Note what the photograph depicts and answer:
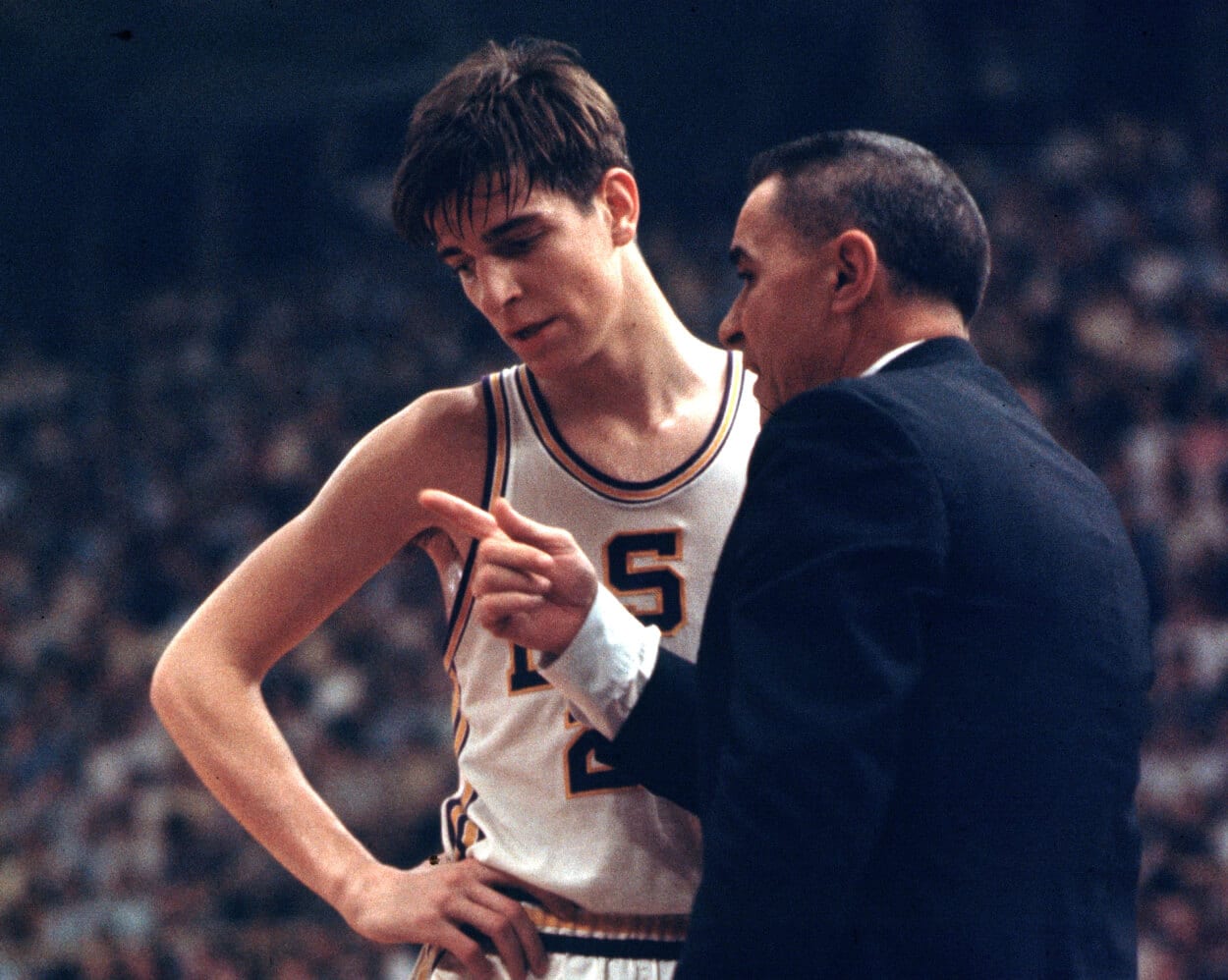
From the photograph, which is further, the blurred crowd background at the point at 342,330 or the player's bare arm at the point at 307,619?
the blurred crowd background at the point at 342,330

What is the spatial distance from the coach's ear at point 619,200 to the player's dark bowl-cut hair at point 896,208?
0.42 m

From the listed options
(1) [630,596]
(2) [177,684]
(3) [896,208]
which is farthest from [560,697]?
(3) [896,208]

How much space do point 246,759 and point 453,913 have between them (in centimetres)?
37

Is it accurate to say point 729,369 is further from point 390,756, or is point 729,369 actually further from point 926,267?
point 390,756

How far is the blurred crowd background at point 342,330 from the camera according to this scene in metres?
6.70

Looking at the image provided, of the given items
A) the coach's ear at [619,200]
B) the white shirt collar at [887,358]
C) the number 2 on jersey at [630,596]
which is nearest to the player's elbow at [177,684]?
the number 2 on jersey at [630,596]

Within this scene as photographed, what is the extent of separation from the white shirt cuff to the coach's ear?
632 millimetres

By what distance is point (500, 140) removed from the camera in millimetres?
2072

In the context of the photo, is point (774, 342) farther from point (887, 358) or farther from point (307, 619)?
point (307, 619)

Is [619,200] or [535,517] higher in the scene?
[619,200]

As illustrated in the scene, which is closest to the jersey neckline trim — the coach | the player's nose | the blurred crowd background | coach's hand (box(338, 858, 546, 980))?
the player's nose

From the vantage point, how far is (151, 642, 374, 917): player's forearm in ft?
7.13

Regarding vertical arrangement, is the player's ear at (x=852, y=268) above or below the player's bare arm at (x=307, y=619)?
above

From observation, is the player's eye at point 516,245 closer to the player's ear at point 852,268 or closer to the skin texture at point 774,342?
the skin texture at point 774,342
